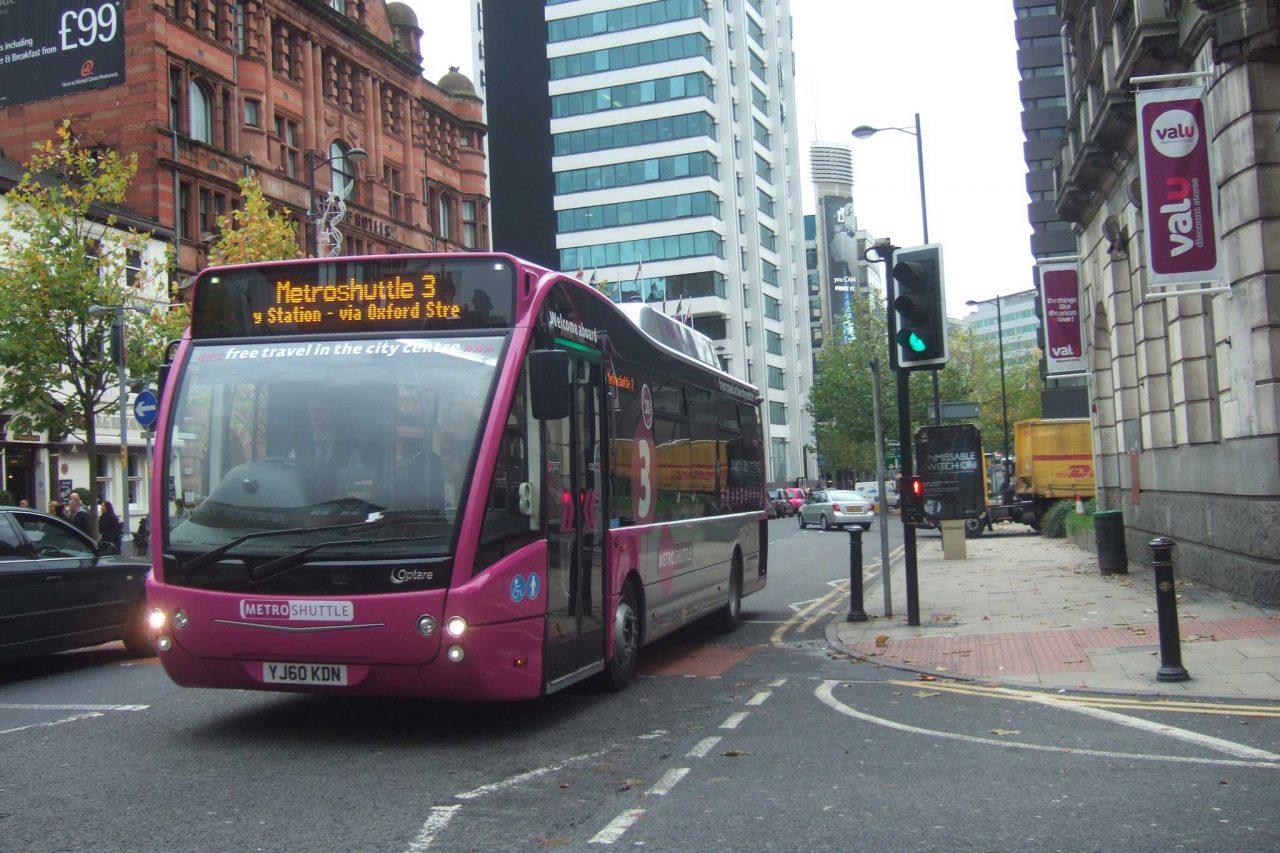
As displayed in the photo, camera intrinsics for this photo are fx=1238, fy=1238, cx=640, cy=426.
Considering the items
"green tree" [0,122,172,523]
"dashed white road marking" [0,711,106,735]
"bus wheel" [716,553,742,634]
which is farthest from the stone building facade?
"green tree" [0,122,172,523]

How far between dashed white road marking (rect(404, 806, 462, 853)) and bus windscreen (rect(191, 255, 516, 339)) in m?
3.17

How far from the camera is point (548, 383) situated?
768 centimetres

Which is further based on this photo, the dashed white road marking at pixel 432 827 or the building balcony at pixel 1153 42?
the building balcony at pixel 1153 42

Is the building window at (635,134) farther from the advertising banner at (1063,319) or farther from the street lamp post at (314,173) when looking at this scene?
the advertising banner at (1063,319)

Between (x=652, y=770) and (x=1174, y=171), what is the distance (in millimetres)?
10581

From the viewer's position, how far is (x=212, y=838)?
5578 mm

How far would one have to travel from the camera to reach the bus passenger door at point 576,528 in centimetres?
827

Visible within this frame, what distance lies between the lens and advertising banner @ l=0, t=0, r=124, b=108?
2180 centimetres

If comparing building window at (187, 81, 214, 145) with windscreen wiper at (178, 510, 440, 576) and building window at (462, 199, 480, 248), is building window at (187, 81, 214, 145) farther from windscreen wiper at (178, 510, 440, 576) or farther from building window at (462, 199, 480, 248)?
windscreen wiper at (178, 510, 440, 576)

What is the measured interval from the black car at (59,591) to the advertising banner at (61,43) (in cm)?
1274

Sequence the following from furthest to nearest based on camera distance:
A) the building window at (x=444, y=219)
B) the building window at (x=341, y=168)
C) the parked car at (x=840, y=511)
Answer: the building window at (x=444, y=219) < the building window at (x=341, y=168) < the parked car at (x=840, y=511)

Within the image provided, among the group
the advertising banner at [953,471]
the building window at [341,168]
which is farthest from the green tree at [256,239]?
the advertising banner at [953,471]

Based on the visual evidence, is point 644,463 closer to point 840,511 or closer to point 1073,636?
point 1073,636

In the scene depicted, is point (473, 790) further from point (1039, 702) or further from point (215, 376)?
point (1039, 702)
